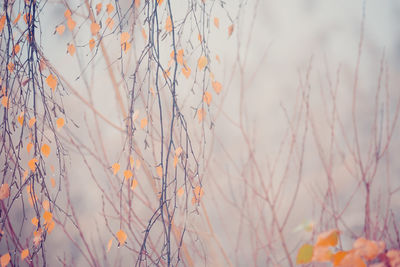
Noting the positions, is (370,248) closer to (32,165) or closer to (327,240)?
(327,240)

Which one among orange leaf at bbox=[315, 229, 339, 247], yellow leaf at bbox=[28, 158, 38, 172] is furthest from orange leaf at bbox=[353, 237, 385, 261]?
yellow leaf at bbox=[28, 158, 38, 172]

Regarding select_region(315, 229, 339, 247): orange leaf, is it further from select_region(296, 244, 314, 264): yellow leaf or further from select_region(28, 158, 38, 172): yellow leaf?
select_region(28, 158, 38, 172): yellow leaf

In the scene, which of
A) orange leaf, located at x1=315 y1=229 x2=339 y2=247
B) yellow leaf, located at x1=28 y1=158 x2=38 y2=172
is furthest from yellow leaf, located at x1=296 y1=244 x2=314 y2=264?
yellow leaf, located at x1=28 y1=158 x2=38 y2=172

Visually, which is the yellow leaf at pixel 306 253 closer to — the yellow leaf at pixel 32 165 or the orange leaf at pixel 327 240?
the orange leaf at pixel 327 240

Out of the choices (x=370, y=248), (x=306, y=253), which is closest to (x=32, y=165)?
(x=306, y=253)

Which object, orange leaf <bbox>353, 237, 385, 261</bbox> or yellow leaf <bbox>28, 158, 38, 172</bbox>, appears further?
yellow leaf <bbox>28, 158, 38, 172</bbox>

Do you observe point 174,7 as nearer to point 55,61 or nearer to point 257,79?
point 257,79

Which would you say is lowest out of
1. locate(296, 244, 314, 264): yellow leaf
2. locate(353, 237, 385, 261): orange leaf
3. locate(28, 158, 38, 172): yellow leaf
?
locate(353, 237, 385, 261): orange leaf

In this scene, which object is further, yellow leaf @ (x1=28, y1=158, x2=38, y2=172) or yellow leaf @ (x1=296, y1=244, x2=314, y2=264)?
yellow leaf @ (x1=28, y1=158, x2=38, y2=172)

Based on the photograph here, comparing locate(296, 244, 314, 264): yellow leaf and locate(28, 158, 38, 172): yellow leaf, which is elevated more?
locate(28, 158, 38, 172): yellow leaf

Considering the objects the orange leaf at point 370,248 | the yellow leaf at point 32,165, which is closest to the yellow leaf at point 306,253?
the orange leaf at point 370,248

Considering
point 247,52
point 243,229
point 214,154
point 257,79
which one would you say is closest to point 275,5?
point 247,52

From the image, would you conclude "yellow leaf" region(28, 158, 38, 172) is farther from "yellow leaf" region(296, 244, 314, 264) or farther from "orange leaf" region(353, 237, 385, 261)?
"orange leaf" region(353, 237, 385, 261)

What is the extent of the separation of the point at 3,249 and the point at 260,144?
1.65 m
